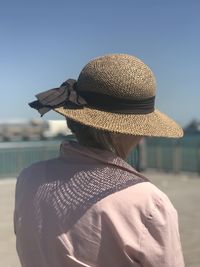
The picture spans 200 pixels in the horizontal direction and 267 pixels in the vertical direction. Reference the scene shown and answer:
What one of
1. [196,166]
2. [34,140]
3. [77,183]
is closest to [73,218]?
[77,183]

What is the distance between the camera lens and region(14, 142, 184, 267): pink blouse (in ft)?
5.24

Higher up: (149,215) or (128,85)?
(128,85)

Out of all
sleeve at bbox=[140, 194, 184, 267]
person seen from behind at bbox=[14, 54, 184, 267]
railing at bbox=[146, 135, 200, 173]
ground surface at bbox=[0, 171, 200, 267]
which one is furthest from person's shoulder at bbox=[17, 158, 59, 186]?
railing at bbox=[146, 135, 200, 173]

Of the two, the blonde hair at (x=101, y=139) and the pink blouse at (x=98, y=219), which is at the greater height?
the blonde hair at (x=101, y=139)

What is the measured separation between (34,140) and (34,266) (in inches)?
541

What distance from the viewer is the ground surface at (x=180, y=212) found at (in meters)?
6.19

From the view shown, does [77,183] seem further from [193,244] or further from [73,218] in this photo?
[193,244]

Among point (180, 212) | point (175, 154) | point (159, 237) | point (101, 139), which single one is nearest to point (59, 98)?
point (101, 139)

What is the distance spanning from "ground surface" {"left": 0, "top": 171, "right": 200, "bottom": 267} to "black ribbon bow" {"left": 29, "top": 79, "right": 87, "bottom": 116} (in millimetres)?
4266

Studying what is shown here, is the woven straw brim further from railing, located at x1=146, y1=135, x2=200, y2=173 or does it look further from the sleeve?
railing, located at x1=146, y1=135, x2=200, y2=173

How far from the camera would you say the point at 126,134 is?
173cm

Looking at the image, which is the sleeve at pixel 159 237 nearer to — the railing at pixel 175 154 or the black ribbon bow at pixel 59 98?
the black ribbon bow at pixel 59 98

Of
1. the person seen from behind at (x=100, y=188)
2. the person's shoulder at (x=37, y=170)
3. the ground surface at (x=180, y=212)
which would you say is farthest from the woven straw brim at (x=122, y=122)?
the ground surface at (x=180, y=212)

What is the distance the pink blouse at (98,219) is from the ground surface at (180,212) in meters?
4.26
